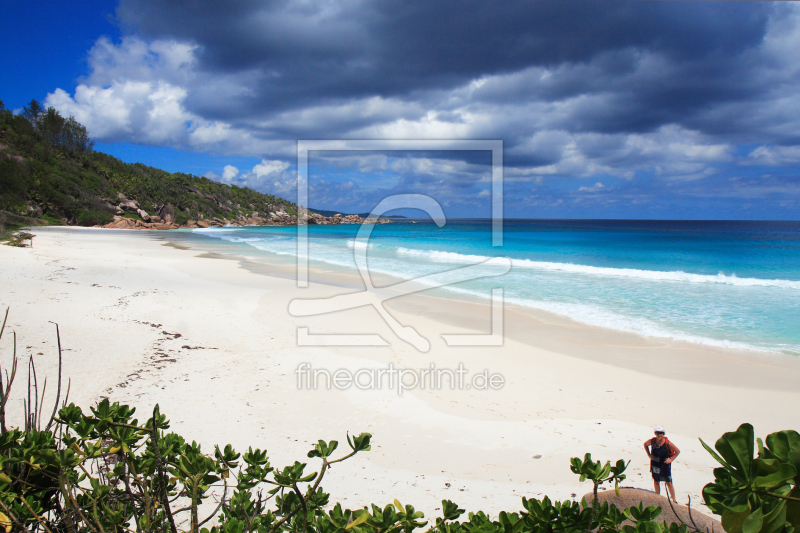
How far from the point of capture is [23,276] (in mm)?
10664

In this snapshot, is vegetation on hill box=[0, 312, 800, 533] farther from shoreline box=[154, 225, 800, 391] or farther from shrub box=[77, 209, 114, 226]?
shrub box=[77, 209, 114, 226]

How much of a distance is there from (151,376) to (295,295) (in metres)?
6.54

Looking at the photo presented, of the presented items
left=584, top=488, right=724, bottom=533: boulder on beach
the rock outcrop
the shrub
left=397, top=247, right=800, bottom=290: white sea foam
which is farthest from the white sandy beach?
the shrub

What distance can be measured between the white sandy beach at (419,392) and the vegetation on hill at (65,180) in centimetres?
3012

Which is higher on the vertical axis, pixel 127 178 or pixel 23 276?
pixel 127 178

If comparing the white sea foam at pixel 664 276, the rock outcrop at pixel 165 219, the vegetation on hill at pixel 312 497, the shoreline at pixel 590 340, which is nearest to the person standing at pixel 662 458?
the vegetation on hill at pixel 312 497

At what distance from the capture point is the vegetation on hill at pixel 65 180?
4028cm

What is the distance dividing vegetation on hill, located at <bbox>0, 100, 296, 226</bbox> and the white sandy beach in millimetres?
30117

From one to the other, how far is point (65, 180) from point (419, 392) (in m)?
57.4

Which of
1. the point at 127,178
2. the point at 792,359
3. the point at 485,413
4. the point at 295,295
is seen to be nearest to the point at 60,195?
the point at 127,178

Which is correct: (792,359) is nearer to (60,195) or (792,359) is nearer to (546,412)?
(546,412)

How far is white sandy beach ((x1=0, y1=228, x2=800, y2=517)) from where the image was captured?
4.14 m

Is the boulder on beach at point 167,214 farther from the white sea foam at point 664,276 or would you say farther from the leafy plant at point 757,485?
the leafy plant at point 757,485

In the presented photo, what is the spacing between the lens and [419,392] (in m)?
5.88
